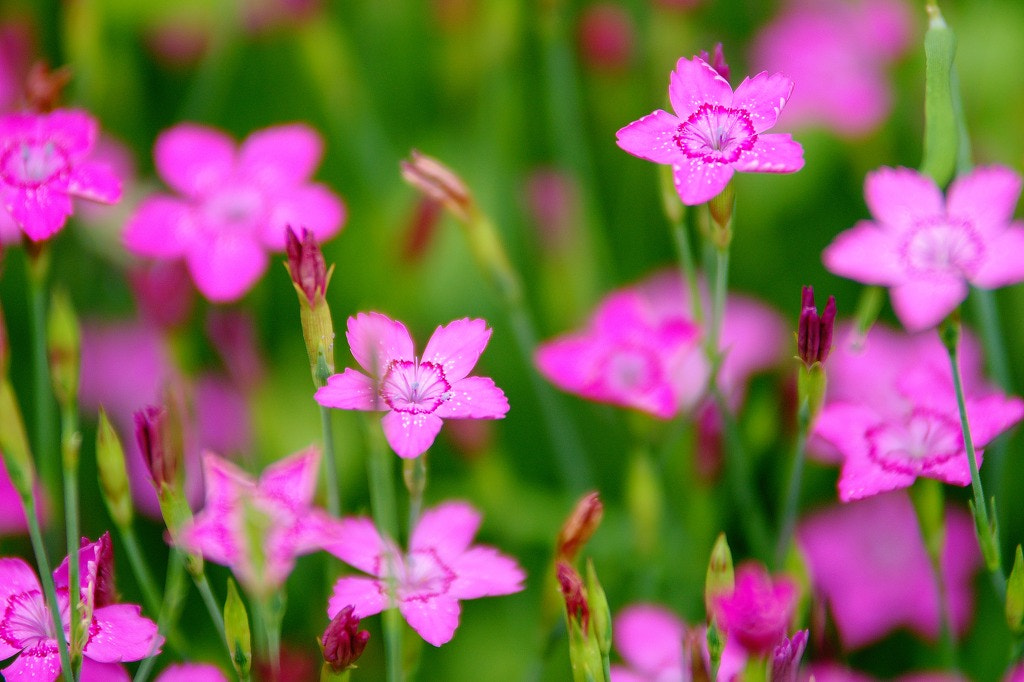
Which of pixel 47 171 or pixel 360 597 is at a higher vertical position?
pixel 47 171

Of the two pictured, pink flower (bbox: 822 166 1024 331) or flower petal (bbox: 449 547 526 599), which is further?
pink flower (bbox: 822 166 1024 331)

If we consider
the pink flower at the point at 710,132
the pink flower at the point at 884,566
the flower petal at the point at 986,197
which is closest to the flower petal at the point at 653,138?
the pink flower at the point at 710,132

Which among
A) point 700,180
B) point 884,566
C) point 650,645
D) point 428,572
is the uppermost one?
point 700,180

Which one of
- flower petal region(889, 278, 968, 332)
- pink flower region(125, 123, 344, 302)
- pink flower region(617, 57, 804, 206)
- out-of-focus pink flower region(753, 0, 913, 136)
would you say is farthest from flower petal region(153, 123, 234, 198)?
out-of-focus pink flower region(753, 0, 913, 136)

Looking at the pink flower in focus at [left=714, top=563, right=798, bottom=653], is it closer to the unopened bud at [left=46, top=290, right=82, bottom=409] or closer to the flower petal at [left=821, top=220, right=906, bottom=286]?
the flower petal at [left=821, top=220, right=906, bottom=286]

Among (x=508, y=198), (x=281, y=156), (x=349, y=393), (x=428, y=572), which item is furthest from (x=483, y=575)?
(x=508, y=198)

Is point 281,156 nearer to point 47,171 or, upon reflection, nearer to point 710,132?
point 47,171
